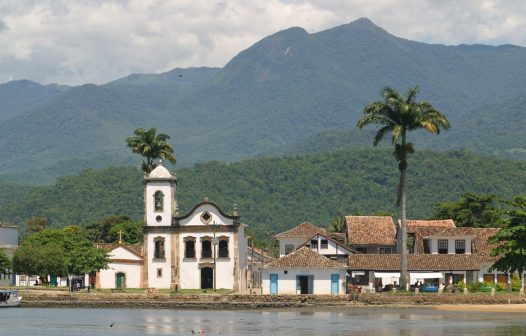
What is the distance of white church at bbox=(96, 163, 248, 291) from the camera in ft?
366

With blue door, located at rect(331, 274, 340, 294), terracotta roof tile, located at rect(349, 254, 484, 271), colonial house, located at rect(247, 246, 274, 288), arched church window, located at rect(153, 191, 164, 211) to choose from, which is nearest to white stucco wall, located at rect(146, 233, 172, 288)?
arched church window, located at rect(153, 191, 164, 211)

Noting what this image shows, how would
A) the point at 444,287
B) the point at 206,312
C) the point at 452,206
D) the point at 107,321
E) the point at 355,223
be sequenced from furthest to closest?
the point at 452,206 < the point at 355,223 < the point at 444,287 < the point at 206,312 < the point at 107,321

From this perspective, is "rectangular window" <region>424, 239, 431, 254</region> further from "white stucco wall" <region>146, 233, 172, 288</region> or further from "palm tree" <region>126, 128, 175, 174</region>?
"palm tree" <region>126, 128, 175, 174</region>

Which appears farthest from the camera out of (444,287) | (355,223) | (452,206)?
(452,206)

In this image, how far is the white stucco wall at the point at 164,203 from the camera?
370 feet

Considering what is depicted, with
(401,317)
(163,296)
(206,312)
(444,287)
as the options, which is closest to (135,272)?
(163,296)

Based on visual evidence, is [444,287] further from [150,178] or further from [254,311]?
[150,178]

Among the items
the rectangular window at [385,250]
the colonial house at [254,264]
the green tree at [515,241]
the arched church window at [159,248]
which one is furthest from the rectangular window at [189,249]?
the green tree at [515,241]

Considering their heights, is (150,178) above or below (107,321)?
above

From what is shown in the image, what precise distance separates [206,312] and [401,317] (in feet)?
57.0

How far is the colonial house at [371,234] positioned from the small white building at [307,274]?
691 inches

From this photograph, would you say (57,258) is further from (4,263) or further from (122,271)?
(122,271)

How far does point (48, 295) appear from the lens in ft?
335

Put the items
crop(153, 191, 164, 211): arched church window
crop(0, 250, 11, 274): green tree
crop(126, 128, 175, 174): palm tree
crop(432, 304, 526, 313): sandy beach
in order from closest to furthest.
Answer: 1. crop(432, 304, 526, 313): sandy beach
2. crop(153, 191, 164, 211): arched church window
3. crop(126, 128, 175, 174): palm tree
4. crop(0, 250, 11, 274): green tree
